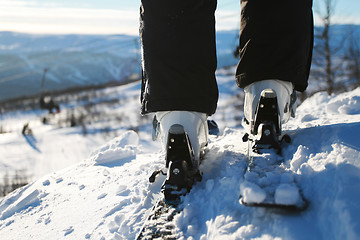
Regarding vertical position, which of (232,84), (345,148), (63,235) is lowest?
(232,84)

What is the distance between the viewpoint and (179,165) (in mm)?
929

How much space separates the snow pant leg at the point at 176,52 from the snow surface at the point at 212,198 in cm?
31

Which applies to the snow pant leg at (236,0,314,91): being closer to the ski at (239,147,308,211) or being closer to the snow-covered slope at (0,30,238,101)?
the ski at (239,147,308,211)

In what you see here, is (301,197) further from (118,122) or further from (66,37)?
(66,37)

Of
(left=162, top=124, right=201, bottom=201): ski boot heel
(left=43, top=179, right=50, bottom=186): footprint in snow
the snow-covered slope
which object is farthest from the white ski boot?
the snow-covered slope

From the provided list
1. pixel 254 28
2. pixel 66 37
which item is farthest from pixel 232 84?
pixel 66 37

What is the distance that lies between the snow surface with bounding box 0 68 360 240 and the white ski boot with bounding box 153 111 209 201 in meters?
0.05

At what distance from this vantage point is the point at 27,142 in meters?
21.1

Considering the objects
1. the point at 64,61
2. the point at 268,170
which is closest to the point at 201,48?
the point at 268,170

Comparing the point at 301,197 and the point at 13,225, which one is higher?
the point at 301,197

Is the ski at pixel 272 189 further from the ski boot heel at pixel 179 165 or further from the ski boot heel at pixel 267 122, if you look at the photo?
the ski boot heel at pixel 179 165

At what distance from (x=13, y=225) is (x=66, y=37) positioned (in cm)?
13878

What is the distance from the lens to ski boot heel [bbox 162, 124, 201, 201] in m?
0.93

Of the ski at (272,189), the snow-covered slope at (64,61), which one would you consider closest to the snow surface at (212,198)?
the ski at (272,189)
